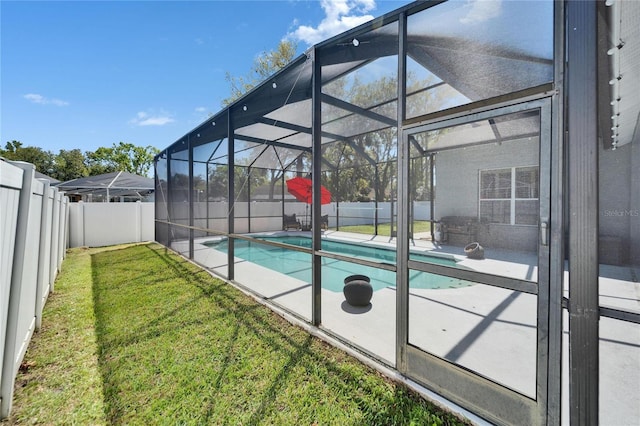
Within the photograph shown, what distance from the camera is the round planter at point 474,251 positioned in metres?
1.86

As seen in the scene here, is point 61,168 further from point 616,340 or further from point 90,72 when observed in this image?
point 616,340

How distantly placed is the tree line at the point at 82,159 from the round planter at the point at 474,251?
140 feet

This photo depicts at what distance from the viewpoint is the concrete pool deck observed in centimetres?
164

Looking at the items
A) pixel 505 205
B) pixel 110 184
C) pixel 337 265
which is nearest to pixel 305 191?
pixel 337 265

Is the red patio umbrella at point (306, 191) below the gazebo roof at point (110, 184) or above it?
below

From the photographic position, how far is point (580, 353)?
4.75ft

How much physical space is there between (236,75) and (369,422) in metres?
21.5

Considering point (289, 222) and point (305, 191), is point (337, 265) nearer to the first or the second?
point (305, 191)

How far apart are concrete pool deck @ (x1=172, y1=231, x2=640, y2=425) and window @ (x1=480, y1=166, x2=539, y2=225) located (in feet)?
0.77

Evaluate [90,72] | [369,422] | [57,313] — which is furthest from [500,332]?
[90,72]

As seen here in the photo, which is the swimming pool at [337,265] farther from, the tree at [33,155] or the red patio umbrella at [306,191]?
the tree at [33,155]

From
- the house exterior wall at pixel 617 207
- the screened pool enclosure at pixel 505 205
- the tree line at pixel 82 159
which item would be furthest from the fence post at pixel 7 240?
the tree line at pixel 82 159

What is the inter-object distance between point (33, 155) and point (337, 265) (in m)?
44.4

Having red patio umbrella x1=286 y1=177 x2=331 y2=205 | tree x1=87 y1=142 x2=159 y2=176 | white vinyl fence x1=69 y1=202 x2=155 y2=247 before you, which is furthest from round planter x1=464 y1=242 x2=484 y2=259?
tree x1=87 y1=142 x2=159 y2=176
